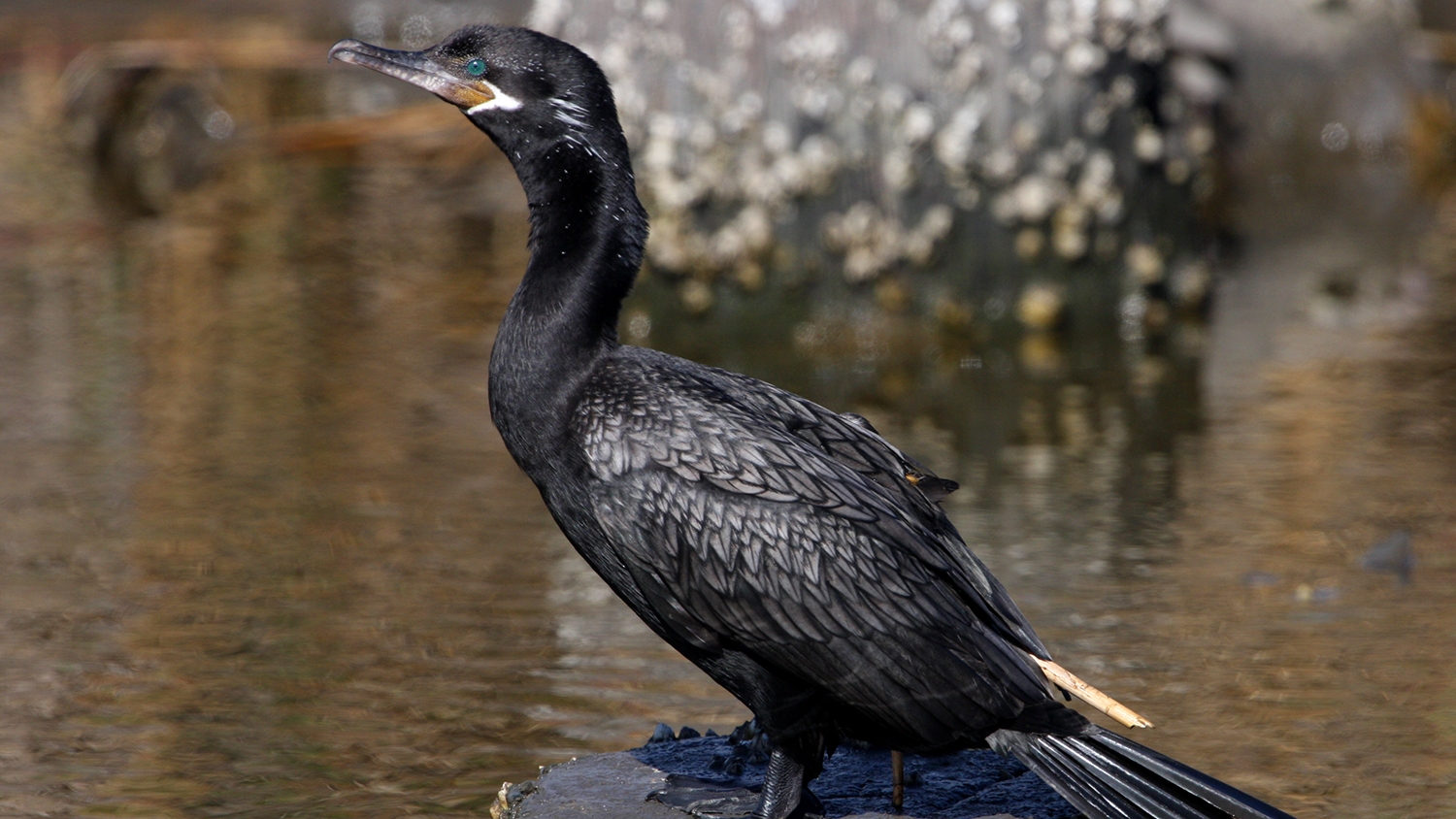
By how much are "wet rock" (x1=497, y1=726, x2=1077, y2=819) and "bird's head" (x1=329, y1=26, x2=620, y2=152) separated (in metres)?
1.28

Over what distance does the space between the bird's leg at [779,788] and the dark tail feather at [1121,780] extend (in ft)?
1.23

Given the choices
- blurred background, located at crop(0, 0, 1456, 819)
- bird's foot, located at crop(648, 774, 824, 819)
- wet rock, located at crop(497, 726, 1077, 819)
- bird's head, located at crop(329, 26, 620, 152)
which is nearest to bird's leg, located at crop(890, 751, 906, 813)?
wet rock, located at crop(497, 726, 1077, 819)

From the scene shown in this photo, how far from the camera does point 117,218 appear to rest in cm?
950

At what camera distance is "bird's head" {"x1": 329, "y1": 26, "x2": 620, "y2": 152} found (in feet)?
12.3

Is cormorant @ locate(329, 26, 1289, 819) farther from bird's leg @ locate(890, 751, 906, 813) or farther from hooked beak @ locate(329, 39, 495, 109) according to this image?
bird's leg @ locate(890, 751, 906, 813)

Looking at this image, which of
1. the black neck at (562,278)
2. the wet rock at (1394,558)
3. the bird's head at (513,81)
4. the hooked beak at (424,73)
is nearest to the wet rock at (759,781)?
the black neck at (562,278)

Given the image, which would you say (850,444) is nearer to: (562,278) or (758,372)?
(562,278)

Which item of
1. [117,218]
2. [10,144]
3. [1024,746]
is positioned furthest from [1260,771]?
[10,144]

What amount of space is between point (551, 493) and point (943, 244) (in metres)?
4.06

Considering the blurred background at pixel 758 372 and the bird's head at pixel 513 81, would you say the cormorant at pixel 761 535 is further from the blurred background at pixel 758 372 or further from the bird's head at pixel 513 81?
the blurred background at pixel 758 372

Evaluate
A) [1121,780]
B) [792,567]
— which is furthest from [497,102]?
[1121,780]

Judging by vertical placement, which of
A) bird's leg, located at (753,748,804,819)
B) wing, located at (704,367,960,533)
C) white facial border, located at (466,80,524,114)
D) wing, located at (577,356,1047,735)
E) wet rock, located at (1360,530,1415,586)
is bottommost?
bird's leg, located at (753,748,804,819)

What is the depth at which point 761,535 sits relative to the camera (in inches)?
134

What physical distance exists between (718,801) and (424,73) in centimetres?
157
